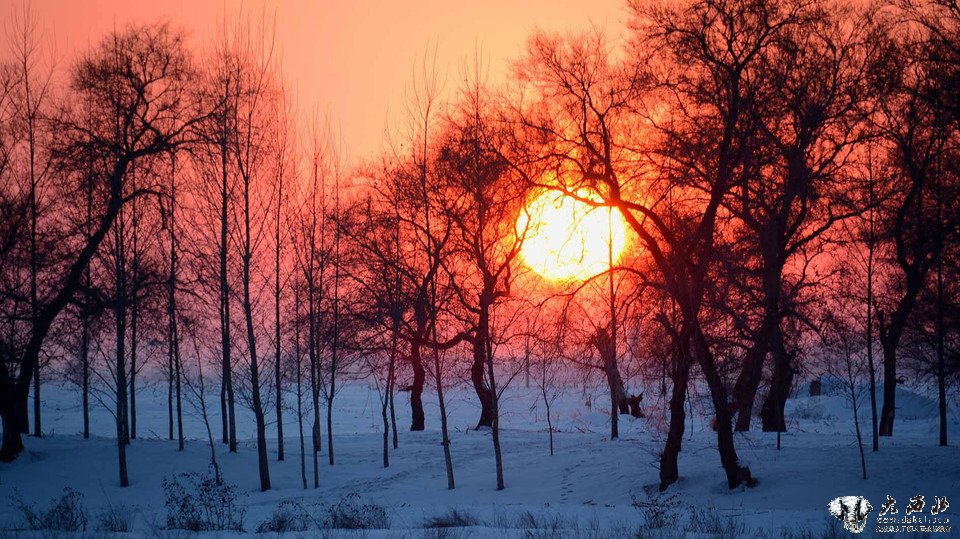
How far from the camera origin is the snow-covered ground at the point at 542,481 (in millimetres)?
12148

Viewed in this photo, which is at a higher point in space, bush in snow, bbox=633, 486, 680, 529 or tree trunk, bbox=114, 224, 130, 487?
tree trunk, bbox=114, 224, 130, 487

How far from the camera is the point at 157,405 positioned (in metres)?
56.7

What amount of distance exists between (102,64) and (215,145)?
4094mm

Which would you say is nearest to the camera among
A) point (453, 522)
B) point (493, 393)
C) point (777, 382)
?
point (453, 522)

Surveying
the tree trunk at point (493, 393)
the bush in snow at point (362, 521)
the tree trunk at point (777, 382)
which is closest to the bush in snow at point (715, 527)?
the bush in snow at point (362, 521)

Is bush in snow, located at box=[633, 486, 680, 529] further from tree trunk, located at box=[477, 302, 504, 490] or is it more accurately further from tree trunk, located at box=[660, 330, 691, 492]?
tree trunk, located at box=[477, 302, 504, 490]

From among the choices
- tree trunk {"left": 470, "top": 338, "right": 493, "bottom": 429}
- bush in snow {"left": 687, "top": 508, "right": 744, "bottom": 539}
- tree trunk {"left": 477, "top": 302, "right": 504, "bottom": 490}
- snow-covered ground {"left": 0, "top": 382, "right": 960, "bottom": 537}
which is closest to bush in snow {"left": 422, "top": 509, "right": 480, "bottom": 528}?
snow-covered ground {"left": 0, "top": 382, "right": 960, "bottom": 537}

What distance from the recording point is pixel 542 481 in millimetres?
20031

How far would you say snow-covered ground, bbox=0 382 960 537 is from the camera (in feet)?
39.9

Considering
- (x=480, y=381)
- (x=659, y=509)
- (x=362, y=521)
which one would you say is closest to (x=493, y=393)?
(x=659, y=509)

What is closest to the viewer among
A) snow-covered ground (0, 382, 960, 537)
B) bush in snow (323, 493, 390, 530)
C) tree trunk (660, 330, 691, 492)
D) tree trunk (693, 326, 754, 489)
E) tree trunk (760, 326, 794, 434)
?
bush in snow (323, 493, 390, 530)

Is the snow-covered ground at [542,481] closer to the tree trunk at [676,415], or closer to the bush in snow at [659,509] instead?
the bush in snow at [659,509]

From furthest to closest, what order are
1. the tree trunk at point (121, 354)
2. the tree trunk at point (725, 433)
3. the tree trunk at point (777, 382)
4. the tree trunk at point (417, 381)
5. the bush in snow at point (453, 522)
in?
the tree trunk at point (417, 381), the tree trunk at point (777, 382), the tree trunk at point (121, 354), the tree trunk at point (725, 433), the bush in snow at point (453, 522)

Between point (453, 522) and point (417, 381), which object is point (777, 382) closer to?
point (453, 522)
